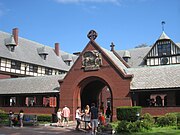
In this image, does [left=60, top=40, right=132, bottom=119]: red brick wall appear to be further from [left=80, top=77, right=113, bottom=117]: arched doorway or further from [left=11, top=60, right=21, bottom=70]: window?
[left=11, top=60, right=21, bottom=70]: window

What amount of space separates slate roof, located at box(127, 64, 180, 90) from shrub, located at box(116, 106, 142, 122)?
2.37 m

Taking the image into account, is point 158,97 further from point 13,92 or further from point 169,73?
point 13,92

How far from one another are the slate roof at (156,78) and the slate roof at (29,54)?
24.5 metres

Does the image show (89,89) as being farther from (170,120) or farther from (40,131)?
(170,120)

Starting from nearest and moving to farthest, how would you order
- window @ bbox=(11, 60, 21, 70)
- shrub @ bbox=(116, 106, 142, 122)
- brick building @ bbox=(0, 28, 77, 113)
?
shrub @ bbox=(116, 106, 142, 122) < brick building @ bbox=(0, 28, 77, 113) < window @ bbox=(11, 60, 21, 70)

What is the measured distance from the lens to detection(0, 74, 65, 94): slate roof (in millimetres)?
34062

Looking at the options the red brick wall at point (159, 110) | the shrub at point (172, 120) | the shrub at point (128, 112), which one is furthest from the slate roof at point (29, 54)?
the shrub at point (172, 120)

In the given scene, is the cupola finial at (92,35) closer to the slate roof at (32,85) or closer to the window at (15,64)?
the slate roof at (32,85)

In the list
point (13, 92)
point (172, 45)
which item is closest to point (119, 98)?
point (13, 92)

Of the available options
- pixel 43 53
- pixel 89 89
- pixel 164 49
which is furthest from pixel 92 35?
pixel 43 53

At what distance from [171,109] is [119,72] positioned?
6.32 metres

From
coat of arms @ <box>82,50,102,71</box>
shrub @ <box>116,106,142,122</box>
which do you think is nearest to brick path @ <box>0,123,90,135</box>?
shrub @ <box>116,106,142,122</box>

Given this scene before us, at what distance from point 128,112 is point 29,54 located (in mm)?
31209

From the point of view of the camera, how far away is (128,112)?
85.4 ft
